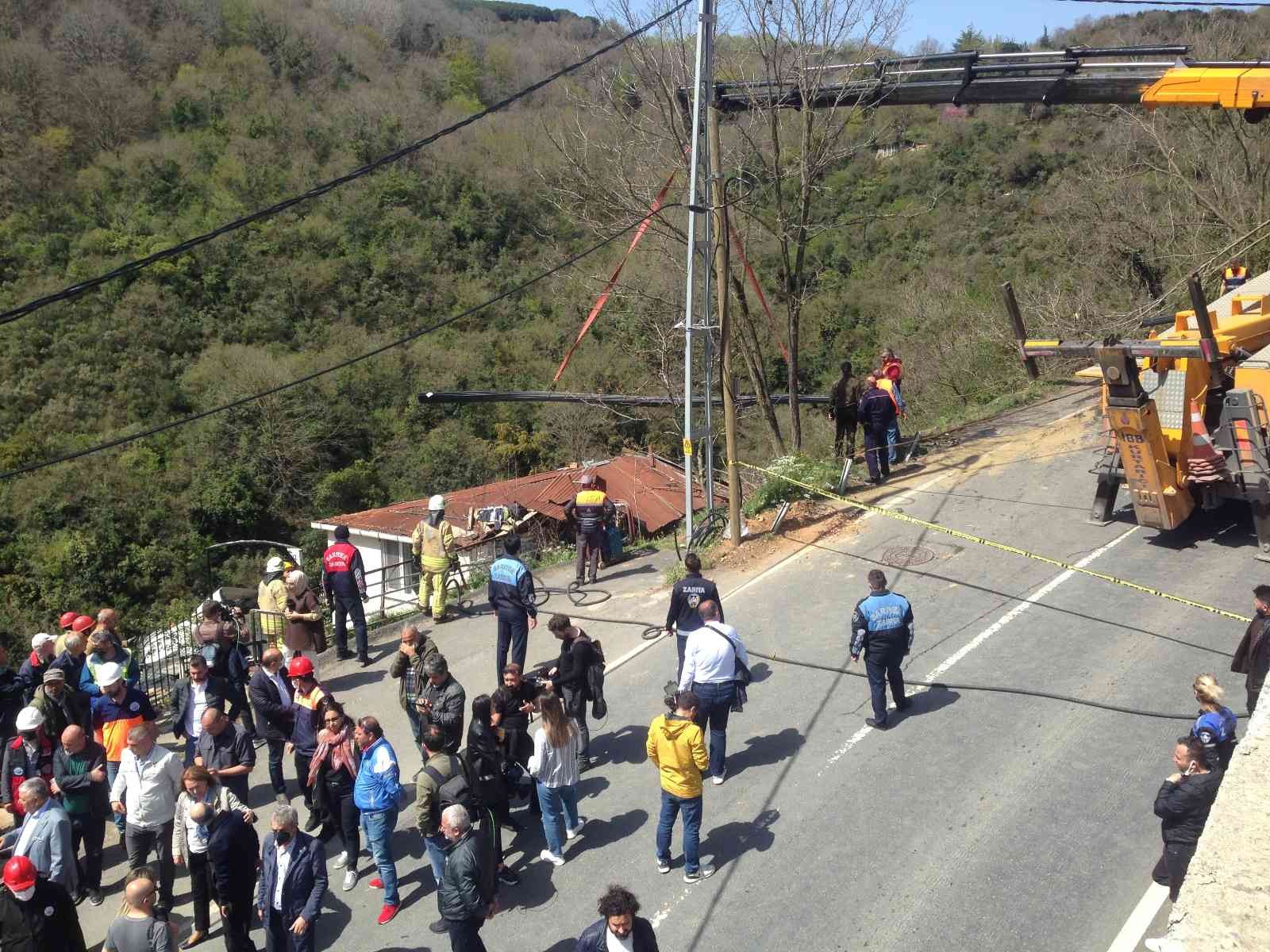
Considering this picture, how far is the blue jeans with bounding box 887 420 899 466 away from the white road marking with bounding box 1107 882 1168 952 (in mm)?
9985

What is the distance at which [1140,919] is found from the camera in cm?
621

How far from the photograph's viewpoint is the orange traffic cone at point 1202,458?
38.1 ft

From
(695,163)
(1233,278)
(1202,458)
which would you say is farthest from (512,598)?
(1233,278)

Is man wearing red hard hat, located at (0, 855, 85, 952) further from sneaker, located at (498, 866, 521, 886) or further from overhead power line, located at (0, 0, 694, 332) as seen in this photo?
overhead power line, located at (0, 0, 694, 332)

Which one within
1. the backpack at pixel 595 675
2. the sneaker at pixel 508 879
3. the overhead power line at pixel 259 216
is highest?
the overhead power line at pixel 259 216

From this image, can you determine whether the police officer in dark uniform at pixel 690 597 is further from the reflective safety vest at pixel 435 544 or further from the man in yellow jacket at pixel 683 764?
the reflective safety vest at pixel 435 544

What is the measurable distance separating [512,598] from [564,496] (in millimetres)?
16426

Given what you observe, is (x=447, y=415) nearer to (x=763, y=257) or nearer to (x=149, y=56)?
(x=763, y=257)

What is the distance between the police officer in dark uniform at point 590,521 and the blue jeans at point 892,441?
4.92 metres

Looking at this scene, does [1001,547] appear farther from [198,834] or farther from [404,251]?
[404,251]

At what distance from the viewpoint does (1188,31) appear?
3484cm

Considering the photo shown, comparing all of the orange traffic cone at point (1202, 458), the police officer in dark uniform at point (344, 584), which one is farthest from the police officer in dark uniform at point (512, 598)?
the orange traffic cone at point (1202, 458)

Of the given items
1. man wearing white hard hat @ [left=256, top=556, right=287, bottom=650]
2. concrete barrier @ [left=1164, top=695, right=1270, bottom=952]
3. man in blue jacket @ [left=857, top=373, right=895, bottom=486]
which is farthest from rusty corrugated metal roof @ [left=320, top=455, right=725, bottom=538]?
concrete barrier @ [left=1164, top=695, right=1270, bottom=952]

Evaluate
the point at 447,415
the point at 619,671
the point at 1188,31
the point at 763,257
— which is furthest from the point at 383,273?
the point at 619,671
